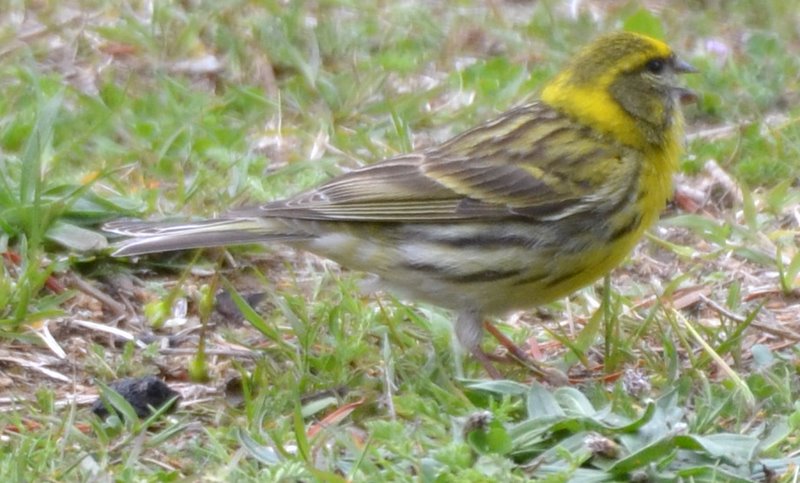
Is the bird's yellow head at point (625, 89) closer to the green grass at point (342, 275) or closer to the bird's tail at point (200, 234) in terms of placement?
the green grass at point (342, 275)

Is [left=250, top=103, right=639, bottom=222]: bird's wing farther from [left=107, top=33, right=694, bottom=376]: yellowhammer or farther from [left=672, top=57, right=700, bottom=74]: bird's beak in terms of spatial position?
[left=672, top=57, right=700, bottom=74]: bird's beak

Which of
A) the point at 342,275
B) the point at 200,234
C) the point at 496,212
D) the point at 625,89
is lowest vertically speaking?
the point at 342,275

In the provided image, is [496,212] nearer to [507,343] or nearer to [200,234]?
[507,343]

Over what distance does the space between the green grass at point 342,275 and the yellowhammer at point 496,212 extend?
0.74 ft

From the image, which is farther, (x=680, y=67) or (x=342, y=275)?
(x=342, y=275)

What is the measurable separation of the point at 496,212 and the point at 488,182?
0.14 meters

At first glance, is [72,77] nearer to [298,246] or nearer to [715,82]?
[298,246]

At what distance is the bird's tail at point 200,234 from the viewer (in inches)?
200

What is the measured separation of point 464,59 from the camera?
770 cm

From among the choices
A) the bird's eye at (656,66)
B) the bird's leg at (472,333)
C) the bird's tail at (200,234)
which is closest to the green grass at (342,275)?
the bird's leg at (472,333)

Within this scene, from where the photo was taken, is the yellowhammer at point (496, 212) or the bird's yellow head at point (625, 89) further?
the bird's yellow head at point (625, 89)

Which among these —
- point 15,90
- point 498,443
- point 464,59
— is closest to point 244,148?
point 15,90

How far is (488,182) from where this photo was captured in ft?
17.3

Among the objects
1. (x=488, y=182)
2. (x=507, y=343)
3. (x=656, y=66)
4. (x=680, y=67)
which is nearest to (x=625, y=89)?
(x=656, y=66)
